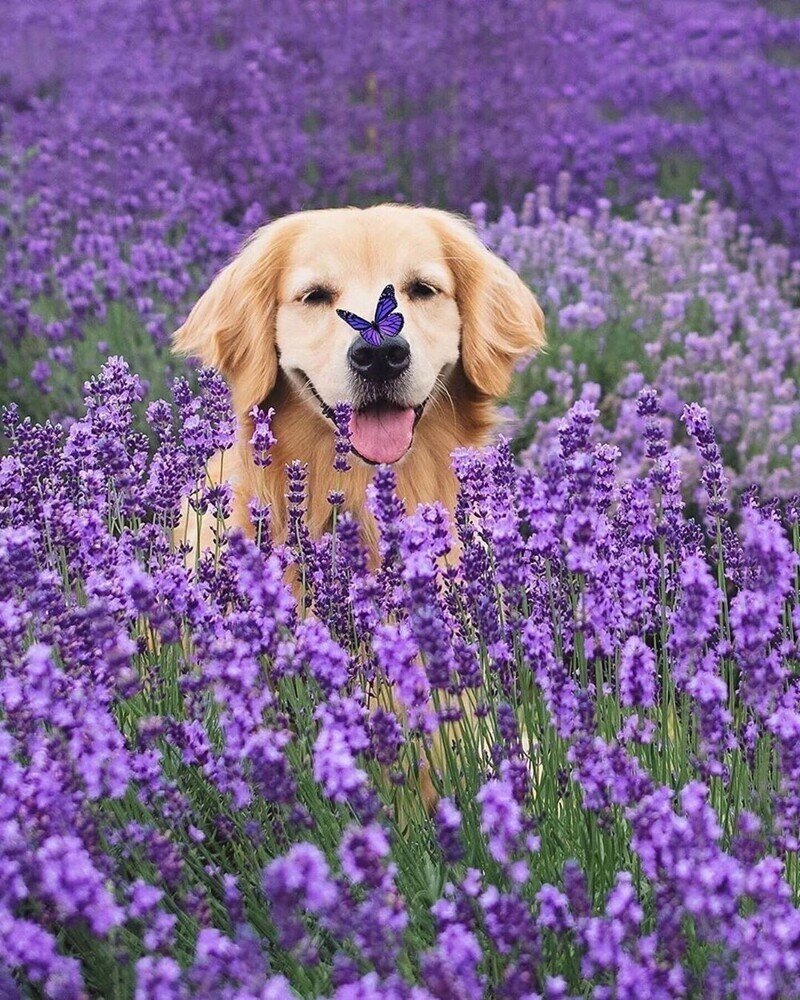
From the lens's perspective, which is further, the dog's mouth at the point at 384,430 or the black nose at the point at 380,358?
the dog's mouth at the point at 384,430

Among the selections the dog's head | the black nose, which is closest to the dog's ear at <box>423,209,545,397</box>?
the dog's head

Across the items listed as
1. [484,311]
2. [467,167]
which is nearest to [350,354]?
[484,311]

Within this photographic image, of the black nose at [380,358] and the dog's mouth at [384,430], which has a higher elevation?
the black nose at [380,358]

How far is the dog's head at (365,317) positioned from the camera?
3.01 meters

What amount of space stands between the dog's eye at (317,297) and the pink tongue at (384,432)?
0.33 metres

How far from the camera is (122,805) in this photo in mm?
2047

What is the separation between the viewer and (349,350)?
9.60ft

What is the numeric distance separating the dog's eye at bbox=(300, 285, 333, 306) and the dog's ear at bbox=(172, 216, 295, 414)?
0.11m

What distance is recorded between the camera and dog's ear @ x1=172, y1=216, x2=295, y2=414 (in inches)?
128

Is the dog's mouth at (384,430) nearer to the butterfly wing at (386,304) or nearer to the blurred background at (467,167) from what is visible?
the butterfly wing at (386,304)

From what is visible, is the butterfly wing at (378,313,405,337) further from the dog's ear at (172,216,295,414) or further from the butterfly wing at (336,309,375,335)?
the dog's ear at (172,216,295,414)

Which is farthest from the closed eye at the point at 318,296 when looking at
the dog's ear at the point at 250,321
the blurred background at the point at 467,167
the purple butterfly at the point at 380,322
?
the blurred background at the point at 467,167

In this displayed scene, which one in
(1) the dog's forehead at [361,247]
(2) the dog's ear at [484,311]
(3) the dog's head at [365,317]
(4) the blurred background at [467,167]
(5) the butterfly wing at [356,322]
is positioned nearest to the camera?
(5) the butterfly wing at [356,322]

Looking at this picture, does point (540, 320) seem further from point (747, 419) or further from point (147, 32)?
point (147, 32)
